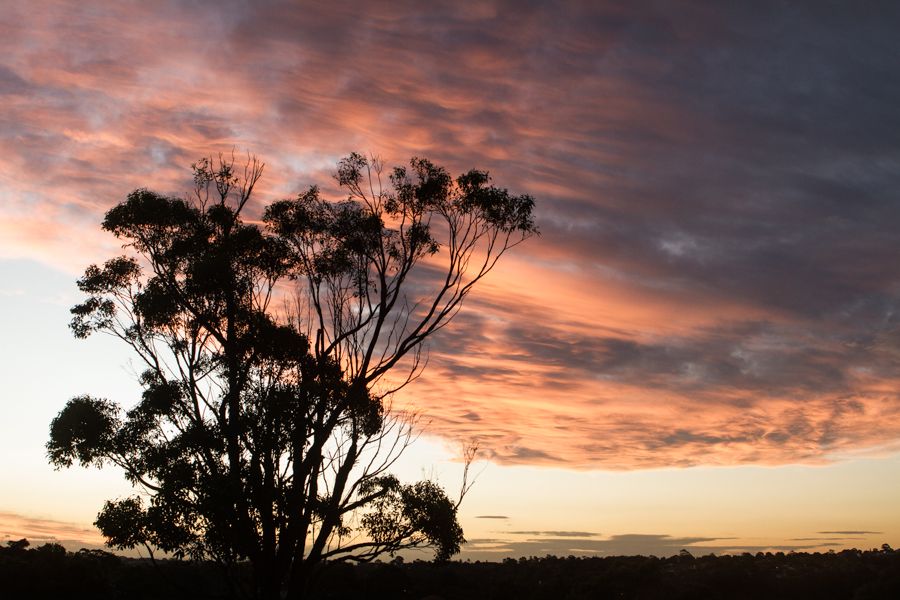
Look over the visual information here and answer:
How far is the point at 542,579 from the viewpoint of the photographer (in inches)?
2709

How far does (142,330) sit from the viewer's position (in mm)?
33094

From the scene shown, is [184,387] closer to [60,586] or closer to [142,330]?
[142,330]

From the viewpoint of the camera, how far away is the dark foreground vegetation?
48656 mm

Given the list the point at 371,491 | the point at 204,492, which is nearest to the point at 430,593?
the point at 371,491

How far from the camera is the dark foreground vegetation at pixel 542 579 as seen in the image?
48.7 meters

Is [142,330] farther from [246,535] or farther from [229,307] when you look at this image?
[246,535]

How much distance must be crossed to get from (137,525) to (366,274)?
13.7m

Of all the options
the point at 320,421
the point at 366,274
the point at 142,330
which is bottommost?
the point at 320,421

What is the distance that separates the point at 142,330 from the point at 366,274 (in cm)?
1014

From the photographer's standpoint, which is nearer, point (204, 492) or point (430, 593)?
point (204, 492)

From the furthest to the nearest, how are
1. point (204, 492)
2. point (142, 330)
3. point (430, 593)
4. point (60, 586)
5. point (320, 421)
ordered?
point (430, 593) < point (60, 586) < point (142, 330) < point (320, 421) < point (204, 492)

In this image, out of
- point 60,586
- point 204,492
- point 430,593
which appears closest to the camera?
point 204,492

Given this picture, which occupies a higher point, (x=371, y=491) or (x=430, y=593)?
(x=371, y=491)

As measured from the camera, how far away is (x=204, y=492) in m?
27.3
